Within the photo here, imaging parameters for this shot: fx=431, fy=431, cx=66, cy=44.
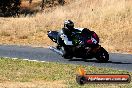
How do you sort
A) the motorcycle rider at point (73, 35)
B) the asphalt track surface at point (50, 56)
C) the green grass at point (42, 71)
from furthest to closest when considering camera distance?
the motorcycle rider at point (73, 35) → the asphalt track surface at point (50, 56) → the green grass at point (42, 71)

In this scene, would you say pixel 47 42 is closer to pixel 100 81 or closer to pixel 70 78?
pixel 70 78

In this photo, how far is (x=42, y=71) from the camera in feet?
48.3

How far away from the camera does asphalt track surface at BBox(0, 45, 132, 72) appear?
678 inches

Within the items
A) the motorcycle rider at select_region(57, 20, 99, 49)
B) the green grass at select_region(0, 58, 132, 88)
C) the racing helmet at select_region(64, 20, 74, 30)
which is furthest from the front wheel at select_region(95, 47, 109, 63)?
the green grass at select_region(0, 58, 132, 88)

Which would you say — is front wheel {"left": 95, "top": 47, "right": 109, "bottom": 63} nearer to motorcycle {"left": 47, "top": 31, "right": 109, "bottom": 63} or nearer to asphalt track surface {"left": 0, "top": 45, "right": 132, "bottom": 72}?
motorcycle {"left": 47, "top": 31, "right": 109, "bottom": 63}

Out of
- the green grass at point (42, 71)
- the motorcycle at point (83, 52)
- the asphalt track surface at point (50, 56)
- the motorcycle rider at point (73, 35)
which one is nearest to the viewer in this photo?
the green grass at point (42, 71)

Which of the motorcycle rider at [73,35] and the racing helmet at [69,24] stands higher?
the racing helmet at [69,24]

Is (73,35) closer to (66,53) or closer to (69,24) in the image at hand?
(69,24)

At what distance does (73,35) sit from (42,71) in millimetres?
3818

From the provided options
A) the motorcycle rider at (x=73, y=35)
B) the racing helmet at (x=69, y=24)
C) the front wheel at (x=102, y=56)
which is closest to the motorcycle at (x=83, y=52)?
the front wheel at (x=102, y=56)

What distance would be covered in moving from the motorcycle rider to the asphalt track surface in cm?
74

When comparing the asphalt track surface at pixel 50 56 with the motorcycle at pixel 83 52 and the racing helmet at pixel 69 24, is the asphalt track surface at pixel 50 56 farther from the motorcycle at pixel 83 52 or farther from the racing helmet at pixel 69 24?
the racing helmet at pixel 69 24

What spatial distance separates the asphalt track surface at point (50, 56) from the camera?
17214 mm

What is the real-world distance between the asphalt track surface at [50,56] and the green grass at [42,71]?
118cm
